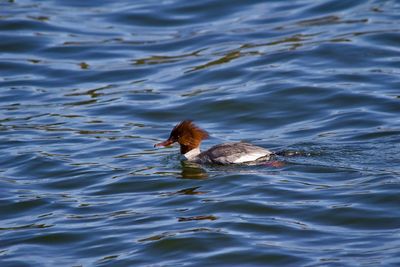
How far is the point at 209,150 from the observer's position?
12.7m

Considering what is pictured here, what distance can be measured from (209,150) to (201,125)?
179cm

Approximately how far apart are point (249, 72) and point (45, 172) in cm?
509

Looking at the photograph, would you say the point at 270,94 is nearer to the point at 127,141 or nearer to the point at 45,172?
the point at 127,141

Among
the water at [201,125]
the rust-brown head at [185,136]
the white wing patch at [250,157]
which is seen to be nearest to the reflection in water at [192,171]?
the water at [201,125]

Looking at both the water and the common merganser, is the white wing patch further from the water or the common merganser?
the water

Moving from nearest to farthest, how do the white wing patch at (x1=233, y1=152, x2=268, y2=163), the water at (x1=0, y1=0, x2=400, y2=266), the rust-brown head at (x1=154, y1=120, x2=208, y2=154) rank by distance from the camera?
1. the water at (x1=0, y1=0, x2=400, y2=266)
2. the white wing patch at (x1=233, y1=152, x2=268, y2=163)
3. the rust-brown head at (x1=154, y1=120, x2=208, y2=154)

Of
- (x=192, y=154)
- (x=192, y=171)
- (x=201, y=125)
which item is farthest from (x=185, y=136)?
(x=201, y=125)

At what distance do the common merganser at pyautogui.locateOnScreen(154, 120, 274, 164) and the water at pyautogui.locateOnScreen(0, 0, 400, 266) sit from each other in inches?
6.1

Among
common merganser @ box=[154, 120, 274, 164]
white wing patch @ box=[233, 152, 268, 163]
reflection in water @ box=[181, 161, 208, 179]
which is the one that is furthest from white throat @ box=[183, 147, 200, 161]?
white wing patch @ box=[233, 152, 268, 163]

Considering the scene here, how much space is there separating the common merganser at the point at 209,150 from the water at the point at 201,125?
155 mm

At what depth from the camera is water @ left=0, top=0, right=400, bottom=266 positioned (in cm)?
973

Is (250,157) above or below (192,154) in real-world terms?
above

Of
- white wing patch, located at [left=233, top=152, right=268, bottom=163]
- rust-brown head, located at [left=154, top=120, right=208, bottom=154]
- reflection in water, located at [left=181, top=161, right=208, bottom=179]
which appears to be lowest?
A: reflection in water, located at [left=181, top=161, right=208, bottom=179]

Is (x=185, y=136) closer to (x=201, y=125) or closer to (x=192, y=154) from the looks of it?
(x=192, y=154)
